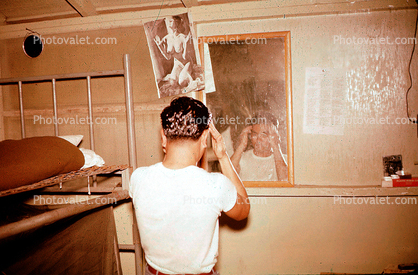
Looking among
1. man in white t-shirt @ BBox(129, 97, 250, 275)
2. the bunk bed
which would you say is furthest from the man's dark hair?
the bunk bed

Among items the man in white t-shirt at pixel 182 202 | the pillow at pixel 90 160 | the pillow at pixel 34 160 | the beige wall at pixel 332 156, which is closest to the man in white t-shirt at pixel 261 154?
the beige wall at pixel 332 156

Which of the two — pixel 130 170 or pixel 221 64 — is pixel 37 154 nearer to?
pixel 130 170

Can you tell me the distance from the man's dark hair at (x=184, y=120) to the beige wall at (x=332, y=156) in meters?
0.82

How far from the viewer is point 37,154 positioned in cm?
106

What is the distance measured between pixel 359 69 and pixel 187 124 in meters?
1.38

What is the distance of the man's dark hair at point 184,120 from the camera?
884 millimetres

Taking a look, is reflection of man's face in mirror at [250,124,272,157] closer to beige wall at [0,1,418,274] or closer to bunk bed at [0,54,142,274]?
beige wall at [0,1,418,274]

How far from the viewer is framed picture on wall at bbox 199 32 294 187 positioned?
5.17 feet

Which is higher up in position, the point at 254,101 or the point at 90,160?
the point at 254,101

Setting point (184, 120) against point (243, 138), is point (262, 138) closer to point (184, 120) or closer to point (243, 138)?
point (243, 138)

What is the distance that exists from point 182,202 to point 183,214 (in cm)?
5

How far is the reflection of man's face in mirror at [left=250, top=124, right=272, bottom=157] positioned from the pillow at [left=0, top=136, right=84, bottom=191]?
44.1 inches

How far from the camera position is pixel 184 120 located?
89cm

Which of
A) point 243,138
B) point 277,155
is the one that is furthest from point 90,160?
point 277,155
